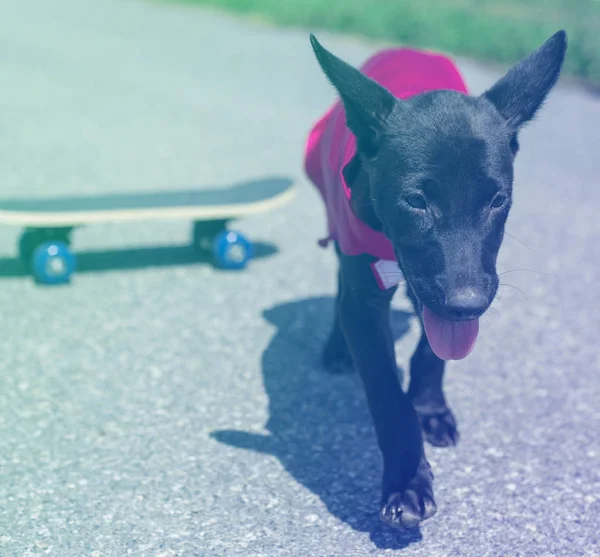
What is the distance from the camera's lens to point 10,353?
425 centimetres

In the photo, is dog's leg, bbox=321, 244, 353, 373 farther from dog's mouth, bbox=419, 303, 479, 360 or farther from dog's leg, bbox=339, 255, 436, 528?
dog's mouth, bbox=419, 303, 479, 360

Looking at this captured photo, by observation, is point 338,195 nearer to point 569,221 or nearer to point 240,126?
point 569,221

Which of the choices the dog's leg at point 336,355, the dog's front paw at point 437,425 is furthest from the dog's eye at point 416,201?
the dog's leg at point 336,355

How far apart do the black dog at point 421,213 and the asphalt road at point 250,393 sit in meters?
0.34

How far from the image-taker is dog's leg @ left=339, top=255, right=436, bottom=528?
2938 millimetres

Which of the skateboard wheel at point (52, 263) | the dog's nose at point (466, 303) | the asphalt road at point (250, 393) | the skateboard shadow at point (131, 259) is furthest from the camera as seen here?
the skateboard shadow at point (131, 259)

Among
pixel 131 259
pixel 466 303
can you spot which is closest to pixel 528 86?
pixel 466 303

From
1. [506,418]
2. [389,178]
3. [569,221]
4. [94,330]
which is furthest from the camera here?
[569,221]

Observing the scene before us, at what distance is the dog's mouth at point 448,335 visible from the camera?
2.97 meters

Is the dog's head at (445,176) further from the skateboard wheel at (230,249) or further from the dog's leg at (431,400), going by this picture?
the skateboard wheel at (230,249)

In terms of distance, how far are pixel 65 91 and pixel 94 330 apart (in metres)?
6.27

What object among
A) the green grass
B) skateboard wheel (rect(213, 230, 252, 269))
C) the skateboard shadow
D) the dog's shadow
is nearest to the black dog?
the dog's shadow

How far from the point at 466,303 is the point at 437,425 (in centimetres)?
101

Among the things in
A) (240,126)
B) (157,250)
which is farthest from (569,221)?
(240,126)
